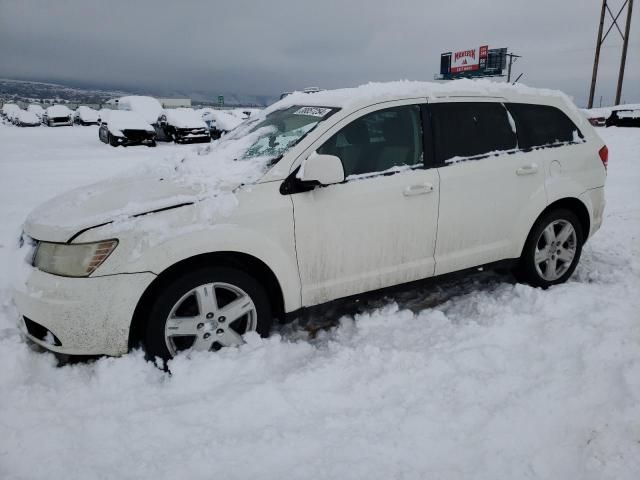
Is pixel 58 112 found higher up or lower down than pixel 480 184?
higher up

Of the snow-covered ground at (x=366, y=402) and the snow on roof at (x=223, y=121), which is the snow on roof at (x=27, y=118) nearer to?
the snow on roof at (x=223, y=121)

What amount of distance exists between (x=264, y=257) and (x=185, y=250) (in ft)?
1.59

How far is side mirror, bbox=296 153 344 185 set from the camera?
279 cm

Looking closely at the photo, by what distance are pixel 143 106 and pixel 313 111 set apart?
18567mm

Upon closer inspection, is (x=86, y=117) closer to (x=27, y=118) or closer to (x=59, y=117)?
(x=59, y=117)

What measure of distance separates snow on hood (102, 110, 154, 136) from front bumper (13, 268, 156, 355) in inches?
587

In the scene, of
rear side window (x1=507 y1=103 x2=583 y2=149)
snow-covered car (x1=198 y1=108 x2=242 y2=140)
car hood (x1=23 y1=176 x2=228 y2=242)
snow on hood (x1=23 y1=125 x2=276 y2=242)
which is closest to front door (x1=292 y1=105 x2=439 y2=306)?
snow on hood (x1=23 y1=125 x2=276 y2=242)

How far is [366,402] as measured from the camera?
102 inches

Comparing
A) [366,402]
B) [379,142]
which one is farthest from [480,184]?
[366,402]

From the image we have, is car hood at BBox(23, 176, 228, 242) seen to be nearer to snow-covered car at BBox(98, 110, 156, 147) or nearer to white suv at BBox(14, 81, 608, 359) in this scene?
white suv at BBox(14, 81, 608, 359)

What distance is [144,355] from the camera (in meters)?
2.78

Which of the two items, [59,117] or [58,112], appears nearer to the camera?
[59,117]

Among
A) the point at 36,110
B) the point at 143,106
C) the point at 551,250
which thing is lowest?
the point at 551,250

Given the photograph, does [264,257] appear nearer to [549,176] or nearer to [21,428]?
[21,428]
